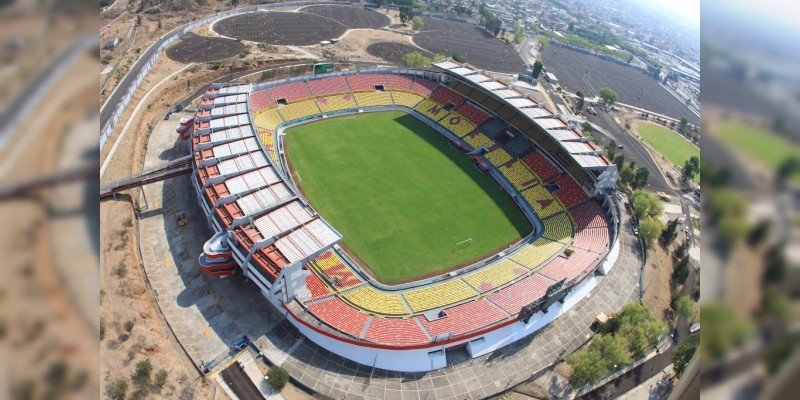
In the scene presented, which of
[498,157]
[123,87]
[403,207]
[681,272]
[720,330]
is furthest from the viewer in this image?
[123,87]

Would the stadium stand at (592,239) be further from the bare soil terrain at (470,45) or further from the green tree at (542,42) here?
the green tree at (542,42)

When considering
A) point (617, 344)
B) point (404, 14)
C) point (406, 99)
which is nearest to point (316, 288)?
point (617, 344)

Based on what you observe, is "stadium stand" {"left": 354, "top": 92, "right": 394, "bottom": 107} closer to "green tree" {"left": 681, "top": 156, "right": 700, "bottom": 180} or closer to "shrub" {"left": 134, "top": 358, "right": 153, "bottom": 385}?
"green tree" {"left": 681, "top": 156, "right": 700, "bottom": 180}

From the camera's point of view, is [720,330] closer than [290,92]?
Yes

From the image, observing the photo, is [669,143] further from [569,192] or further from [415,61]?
[415,61]

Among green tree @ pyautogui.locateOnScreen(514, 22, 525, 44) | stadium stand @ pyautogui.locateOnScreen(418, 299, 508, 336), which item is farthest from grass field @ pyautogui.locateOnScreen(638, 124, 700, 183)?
stadium stand @ pyautogui.locateOnScreen(418, 299, 508, 336)

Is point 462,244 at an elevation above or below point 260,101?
below

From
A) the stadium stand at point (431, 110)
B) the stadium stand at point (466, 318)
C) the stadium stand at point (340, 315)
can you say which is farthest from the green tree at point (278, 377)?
the stadium stand at point (431, 110)

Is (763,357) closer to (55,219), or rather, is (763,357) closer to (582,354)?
(55,219)
